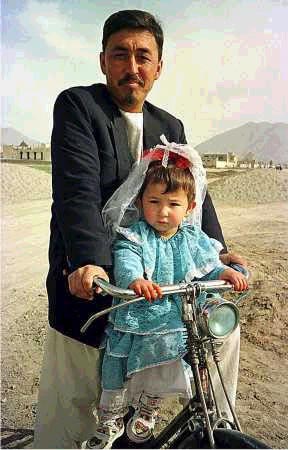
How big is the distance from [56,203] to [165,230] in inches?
19.5

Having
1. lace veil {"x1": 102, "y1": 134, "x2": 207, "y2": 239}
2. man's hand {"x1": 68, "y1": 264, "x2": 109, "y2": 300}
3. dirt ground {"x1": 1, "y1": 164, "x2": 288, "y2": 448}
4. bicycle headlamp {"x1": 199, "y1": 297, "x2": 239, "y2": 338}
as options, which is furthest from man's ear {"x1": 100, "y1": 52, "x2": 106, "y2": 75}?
dirt ground {"x1": 1, "y1": 164, "x2": 288, "y2": 448}

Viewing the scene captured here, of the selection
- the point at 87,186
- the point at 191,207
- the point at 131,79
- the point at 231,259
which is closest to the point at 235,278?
the point at 231,259

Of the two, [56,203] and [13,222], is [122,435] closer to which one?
[56,203]

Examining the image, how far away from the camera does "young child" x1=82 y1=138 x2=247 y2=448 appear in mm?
2357

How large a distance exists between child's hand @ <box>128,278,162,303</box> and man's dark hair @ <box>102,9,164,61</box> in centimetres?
127

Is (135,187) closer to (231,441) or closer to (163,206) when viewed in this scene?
(163,206)

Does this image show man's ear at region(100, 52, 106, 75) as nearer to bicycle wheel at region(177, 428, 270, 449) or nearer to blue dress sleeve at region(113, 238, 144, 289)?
blue dress sleeve at region(113, 238, 144, 289)

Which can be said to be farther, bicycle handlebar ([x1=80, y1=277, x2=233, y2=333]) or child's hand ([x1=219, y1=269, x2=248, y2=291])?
child's hand ([x1=219, y1=269, x2=248, y2=291])

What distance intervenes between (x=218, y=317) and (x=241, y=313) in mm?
4257

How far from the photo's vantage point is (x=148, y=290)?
6.57 ft

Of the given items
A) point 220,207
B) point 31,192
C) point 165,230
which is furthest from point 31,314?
point 31,192

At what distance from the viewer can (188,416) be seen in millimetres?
2211

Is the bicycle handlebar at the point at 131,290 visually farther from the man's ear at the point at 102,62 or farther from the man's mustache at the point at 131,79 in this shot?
the man's ear at the point at 102,62

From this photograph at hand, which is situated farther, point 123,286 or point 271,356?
point 271,356
